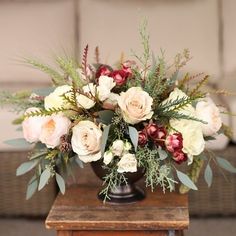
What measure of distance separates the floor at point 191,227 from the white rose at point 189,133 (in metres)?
1.05

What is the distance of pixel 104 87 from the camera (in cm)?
176

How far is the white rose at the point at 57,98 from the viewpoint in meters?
1.79

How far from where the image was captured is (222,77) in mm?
3311

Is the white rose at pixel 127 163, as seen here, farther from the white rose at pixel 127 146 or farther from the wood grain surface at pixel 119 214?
the wood grain surface at pixel 119 214

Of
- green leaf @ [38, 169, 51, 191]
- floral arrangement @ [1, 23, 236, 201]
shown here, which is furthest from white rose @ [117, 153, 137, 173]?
green leaf @ [38, 169, 51, 191]

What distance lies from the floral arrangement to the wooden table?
0.25ft

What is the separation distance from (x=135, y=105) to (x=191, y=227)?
1232 mm

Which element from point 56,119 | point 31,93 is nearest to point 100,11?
point 31,93

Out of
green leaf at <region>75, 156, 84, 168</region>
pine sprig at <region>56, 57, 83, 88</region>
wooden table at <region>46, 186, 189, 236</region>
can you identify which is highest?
pine sprig at <region>56, 57, 83, 88</region>

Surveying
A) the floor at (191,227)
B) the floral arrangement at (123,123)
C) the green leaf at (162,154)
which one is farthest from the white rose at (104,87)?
the floor at (191,227)

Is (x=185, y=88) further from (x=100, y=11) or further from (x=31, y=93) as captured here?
(x=100, y=11)

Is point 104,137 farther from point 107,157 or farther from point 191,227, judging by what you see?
point 191,227

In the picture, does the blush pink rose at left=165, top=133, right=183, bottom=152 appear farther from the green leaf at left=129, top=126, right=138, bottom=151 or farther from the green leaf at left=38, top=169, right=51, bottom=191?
the green leaf at left=38, top=169, right=51, bottom=191

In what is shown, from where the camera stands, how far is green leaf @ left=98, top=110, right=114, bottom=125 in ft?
5.76
